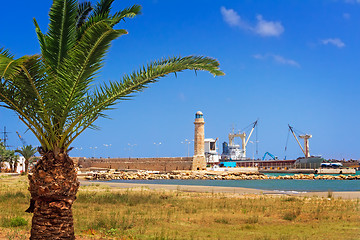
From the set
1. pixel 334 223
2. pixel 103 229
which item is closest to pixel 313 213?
pixel 334 223

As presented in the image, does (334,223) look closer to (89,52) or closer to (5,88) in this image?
(89,52)

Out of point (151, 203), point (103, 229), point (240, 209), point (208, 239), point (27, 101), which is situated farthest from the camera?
point (151, 203)

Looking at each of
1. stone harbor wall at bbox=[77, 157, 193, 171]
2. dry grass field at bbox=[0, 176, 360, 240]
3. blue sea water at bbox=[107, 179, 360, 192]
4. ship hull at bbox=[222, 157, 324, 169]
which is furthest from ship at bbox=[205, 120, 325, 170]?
dry grass field at bbox=[0, 176, 360, 240]

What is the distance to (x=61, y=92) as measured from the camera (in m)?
8.06

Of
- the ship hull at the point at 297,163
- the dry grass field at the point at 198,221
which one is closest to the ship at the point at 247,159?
the ship hull at the point at 297,163

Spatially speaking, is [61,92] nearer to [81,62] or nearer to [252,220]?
[81,62]

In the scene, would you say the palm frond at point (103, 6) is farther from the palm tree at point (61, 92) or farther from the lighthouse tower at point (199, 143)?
the lighthouse tower at point (199, 143)

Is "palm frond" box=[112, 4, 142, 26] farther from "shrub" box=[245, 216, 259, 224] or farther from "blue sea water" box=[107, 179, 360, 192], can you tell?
"blue sea water" box=[107, 179, 360, 192]

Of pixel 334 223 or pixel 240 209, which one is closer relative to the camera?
pixel 334 223

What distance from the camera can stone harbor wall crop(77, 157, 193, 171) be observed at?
2790 inches

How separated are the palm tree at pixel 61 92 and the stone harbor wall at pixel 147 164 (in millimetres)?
60036

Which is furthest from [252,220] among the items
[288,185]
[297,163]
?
[297,163]

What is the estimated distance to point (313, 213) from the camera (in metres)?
13.7

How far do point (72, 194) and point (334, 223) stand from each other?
27.1ft
